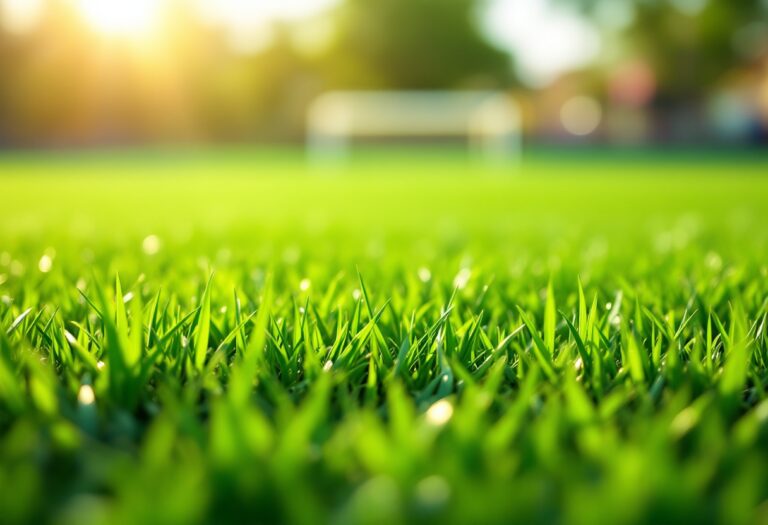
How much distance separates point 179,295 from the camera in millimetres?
1348

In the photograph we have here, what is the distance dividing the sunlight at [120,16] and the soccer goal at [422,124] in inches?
259

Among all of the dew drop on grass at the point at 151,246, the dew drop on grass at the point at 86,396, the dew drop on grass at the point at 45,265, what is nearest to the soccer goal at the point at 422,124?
the dew drop on grass at the point at 151,246

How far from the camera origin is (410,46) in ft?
115

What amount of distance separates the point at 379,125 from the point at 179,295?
68.3ft

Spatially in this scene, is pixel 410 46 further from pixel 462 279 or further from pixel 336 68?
pixel 462 279

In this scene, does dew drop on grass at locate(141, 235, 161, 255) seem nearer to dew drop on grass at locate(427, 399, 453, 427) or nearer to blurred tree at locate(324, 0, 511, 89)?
dew drop on grass at locate(427, 399, 453, 427)

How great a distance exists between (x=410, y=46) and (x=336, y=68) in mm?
4014

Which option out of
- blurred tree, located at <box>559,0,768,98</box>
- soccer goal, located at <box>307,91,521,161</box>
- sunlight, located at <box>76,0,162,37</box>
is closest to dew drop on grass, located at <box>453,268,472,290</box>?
soccer goal, located at <box>307,91,521,161</box>

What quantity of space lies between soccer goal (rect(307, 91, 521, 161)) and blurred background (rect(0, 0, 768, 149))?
3.05 metres

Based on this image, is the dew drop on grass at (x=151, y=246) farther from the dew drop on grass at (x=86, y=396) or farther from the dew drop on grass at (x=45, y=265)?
the dew drop on grass at (x=86, y=396)

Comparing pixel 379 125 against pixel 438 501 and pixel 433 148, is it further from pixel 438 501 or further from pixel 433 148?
pixel 438 501

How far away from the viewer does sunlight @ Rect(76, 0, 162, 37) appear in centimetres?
2414

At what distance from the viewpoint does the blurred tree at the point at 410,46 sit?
3388 centimetres

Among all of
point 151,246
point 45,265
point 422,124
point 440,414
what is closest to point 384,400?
point 440,414
